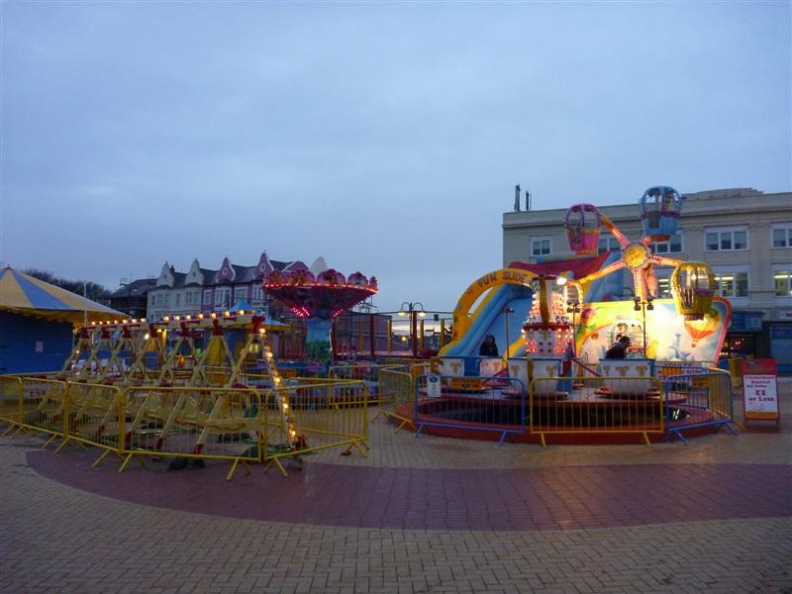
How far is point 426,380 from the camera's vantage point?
14.5 m

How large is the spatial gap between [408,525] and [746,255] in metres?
39.5

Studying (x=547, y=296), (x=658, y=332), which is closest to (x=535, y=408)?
(x=547, y=296)

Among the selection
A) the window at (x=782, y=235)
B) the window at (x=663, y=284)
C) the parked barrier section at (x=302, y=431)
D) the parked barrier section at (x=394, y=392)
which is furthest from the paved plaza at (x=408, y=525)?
the window at (x=782, y=235)

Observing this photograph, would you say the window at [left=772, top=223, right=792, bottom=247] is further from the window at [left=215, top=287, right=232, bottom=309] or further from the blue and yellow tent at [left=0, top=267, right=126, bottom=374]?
the window at [left=215, top=287, right=232, bottom=309]

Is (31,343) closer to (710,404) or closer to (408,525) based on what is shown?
(408,525)

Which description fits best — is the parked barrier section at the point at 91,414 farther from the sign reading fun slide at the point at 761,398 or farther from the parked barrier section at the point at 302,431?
the sign reading fun slide at the point at 761,398

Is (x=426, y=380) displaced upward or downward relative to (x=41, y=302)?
downward

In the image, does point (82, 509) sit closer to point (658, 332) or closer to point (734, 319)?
point (658, 332)

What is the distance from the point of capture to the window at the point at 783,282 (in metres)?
38.5

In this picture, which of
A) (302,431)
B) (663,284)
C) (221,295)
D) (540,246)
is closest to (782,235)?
(663,284)

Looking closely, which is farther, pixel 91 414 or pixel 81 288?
pixel 81 288

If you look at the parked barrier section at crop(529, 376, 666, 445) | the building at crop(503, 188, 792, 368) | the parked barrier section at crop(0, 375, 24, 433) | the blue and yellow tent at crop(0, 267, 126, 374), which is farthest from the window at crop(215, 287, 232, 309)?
the parked barrier section at crop(529, 376, 666, 445)

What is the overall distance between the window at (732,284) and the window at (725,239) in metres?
1.64

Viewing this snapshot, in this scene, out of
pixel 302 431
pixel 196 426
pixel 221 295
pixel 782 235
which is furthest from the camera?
pixel 221 295
